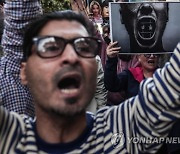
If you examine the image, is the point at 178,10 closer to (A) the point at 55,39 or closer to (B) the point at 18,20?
(B) the point at 18,20

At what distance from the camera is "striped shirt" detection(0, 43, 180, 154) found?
130cm

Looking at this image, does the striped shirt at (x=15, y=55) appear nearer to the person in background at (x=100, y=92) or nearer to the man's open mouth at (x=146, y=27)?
the man's open mouth at (x=146, y=27)

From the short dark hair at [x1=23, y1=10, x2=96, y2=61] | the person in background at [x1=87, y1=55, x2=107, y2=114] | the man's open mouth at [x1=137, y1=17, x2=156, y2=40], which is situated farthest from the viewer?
the person in background at [x1=87, y1=55, x2=107, y2=114]

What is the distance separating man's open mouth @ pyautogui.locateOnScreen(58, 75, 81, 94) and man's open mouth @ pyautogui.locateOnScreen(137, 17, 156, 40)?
1.52m

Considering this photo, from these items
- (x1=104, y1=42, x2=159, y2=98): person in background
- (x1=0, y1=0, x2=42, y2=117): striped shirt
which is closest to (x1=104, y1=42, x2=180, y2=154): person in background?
(x1=104, y1=42, x2=159, y2=98): person in background

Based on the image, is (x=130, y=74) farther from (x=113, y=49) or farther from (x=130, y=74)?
(x=113, y=49)

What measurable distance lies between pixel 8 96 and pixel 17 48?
27cm

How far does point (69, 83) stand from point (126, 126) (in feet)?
0.87

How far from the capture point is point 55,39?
4.45 feet

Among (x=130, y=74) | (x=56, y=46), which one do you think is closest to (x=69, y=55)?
(x=56, y=46)

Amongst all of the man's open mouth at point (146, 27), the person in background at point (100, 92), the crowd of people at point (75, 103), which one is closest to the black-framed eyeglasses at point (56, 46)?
the crowd of people at point (75, 103)

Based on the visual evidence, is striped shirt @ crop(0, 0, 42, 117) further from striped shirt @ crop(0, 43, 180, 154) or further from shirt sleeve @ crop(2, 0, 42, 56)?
striped shirt @ crop(0, 43, 180, 154)

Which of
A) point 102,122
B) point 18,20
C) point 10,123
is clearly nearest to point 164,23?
point 18,20

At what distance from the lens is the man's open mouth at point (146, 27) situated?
2.75 meters
